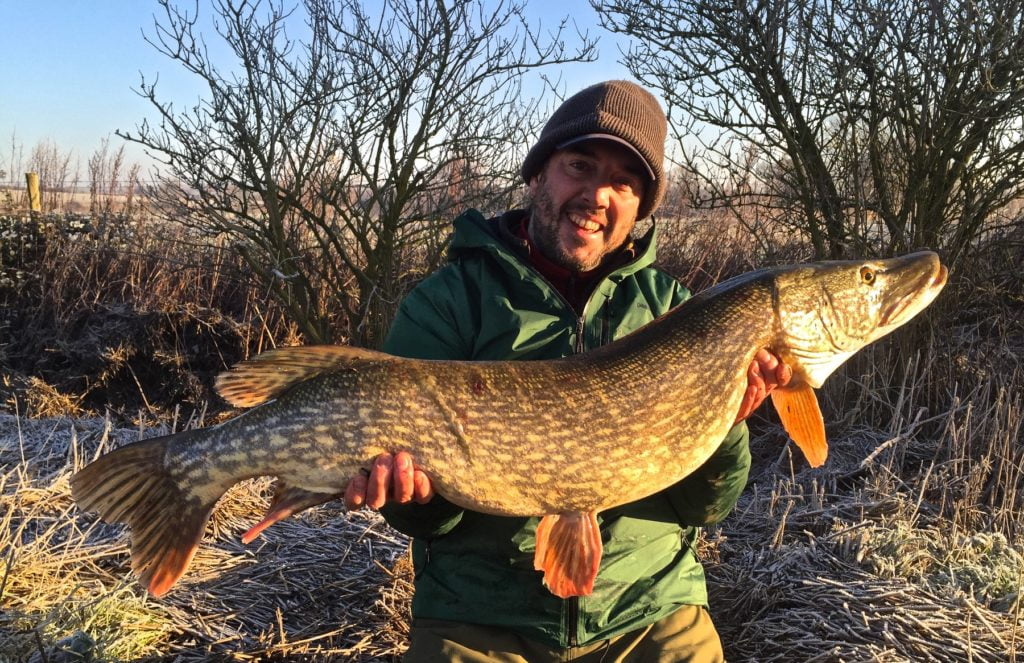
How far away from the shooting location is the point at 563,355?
2.22 metres

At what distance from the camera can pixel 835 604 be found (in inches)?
102

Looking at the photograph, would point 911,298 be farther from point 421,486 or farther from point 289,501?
point 289,501

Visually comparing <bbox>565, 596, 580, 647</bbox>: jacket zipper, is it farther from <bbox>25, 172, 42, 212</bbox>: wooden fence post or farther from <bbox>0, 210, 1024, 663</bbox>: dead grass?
<bbox>25, 172, 42, 212</bbox>: wooden fence post

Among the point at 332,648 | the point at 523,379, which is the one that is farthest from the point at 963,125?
the point at 332,648

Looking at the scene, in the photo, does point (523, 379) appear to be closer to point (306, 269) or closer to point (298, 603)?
point (298, 603)

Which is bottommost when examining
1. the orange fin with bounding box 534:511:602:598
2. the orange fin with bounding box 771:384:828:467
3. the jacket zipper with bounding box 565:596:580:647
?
the jacket zipper with bounding box 565:596:580:647

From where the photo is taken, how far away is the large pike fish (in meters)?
1.81

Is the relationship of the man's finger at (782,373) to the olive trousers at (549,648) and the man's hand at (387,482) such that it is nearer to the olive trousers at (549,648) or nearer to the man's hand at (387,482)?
the olive trousers at (549,648)

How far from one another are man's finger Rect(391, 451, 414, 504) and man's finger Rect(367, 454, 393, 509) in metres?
0.02

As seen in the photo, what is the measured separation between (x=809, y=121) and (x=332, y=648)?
4681 mm

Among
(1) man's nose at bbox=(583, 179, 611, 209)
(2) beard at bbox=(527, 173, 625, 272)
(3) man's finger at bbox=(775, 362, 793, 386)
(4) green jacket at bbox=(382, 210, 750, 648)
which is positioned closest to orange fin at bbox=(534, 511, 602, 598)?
(4) green jacket at bbox=(382, 210, 750, 648)

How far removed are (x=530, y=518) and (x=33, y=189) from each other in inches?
358

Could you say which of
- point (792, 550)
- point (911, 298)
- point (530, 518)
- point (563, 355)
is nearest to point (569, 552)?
point (530, 518)

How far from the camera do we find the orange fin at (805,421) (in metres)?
2.05
